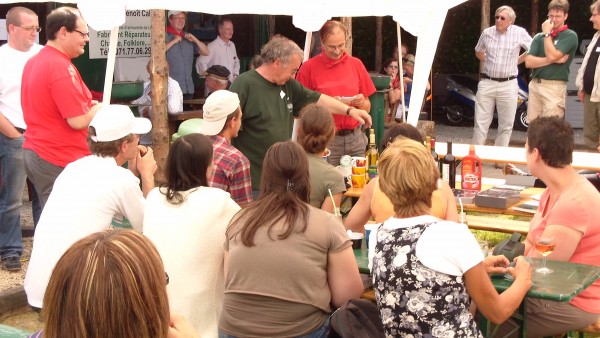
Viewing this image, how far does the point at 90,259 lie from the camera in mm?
1653

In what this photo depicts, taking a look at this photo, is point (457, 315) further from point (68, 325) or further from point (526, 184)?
point (526, 184)

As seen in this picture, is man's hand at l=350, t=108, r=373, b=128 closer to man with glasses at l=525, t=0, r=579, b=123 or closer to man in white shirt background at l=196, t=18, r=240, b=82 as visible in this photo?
man with glasses at l=525, t=0, r=579, b=123

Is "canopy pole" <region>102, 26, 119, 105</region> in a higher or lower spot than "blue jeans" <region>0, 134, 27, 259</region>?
higher

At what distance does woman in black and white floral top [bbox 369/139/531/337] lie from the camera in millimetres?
2893

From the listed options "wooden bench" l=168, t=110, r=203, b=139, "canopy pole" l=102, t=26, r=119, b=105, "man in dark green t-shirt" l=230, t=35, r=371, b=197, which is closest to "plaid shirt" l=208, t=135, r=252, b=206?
"man in dark green t-shirt" l=230, t=35, r=371, b=197

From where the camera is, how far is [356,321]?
3150mm

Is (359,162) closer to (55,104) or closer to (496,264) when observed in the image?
(55,104)

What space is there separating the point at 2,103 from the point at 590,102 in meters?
→ 6.32

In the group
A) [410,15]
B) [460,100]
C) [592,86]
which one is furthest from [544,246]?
[460,100]

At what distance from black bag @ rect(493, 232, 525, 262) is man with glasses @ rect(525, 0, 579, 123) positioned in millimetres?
6221

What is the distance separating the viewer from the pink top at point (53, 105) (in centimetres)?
480

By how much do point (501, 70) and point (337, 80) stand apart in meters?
4.35

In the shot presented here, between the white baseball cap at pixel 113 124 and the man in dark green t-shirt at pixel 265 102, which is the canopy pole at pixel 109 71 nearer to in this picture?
the man in dark green t-shirt at pixel 265 102

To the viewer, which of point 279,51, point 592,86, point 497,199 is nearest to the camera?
point 497,199
